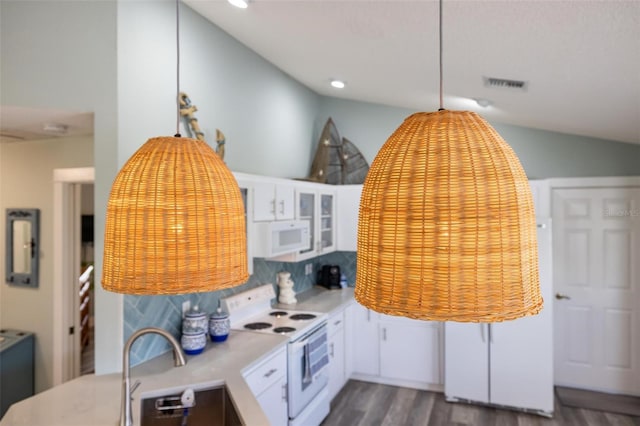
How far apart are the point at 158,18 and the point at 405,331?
3345 mm

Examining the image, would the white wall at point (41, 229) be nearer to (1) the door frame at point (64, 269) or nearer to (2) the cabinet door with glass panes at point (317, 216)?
(1) the door frame at point (64, 269)

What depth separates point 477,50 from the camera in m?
2.25

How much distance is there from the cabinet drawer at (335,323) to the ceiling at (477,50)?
2064 mm

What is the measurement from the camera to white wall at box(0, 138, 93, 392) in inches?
128

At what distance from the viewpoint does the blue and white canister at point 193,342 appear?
2.57m

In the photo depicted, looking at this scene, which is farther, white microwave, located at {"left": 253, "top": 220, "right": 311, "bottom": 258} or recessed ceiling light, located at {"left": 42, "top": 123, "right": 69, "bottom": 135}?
white microwave, located at {"left": 253, "top": 220, "right": 311, "bottom": 258}

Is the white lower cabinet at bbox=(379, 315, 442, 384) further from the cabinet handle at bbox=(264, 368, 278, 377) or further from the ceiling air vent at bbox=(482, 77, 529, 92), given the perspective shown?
the ceiling air vent at bbox=(482, 77, 529, 92)

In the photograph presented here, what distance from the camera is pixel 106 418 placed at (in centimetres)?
184

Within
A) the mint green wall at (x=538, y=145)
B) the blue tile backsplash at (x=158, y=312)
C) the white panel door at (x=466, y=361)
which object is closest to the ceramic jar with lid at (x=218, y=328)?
the blue tile backsplash at (x=158, y=312)

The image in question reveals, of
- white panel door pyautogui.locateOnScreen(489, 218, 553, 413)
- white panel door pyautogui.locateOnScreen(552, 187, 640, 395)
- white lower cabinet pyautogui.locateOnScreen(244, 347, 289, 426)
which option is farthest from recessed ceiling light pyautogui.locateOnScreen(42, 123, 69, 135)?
white panel door pyautogui.locateOnScreen(552, 187, 640, 395)

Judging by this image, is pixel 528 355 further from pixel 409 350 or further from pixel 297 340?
pixel 297 340

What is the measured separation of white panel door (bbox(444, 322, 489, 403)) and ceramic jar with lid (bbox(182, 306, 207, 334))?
2.23 m

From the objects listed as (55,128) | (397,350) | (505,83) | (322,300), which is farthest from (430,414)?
(55,128)

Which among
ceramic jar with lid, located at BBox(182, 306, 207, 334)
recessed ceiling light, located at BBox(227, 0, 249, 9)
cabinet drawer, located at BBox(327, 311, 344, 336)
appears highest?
recessed ceiling light, located at BBox(227, 0, 249, 9)
